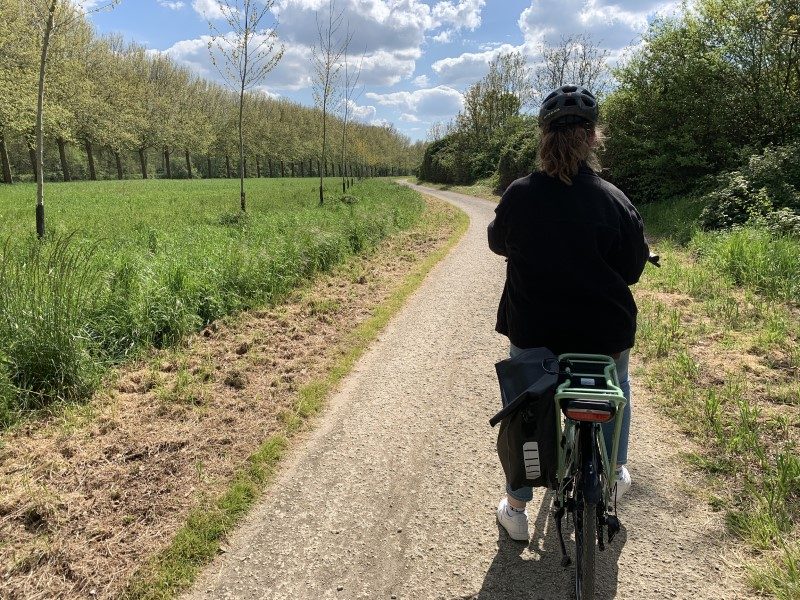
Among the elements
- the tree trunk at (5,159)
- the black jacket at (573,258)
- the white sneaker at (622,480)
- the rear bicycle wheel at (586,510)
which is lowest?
the white sneaker at (622,480)

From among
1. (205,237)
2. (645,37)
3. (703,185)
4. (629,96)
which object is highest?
(645,37)

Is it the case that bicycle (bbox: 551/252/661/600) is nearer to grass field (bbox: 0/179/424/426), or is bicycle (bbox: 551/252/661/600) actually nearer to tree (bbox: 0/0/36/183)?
grass field (bbox: 0/179/424/426)

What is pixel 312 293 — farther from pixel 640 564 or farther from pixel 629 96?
pixel 629 96

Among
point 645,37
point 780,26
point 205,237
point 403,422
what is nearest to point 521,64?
point 645,37

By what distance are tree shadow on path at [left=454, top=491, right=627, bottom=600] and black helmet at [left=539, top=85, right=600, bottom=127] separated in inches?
86.5

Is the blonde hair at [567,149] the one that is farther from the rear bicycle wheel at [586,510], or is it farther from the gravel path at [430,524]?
the gravel path at [430,524]

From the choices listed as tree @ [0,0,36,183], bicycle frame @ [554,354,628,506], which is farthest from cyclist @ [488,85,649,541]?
tree @ [0,0,36,183]

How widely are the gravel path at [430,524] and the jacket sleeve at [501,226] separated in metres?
A: 1.71

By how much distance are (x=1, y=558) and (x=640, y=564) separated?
343 centimetres

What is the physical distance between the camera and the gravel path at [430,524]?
8.14ft

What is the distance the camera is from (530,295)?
87.1 inches

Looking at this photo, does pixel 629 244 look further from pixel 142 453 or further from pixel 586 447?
pixel 142 453

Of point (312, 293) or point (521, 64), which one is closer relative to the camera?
point (312, 293)

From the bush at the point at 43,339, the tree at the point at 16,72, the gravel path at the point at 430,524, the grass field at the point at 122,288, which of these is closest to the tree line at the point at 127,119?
the tree at the point at 16,72
